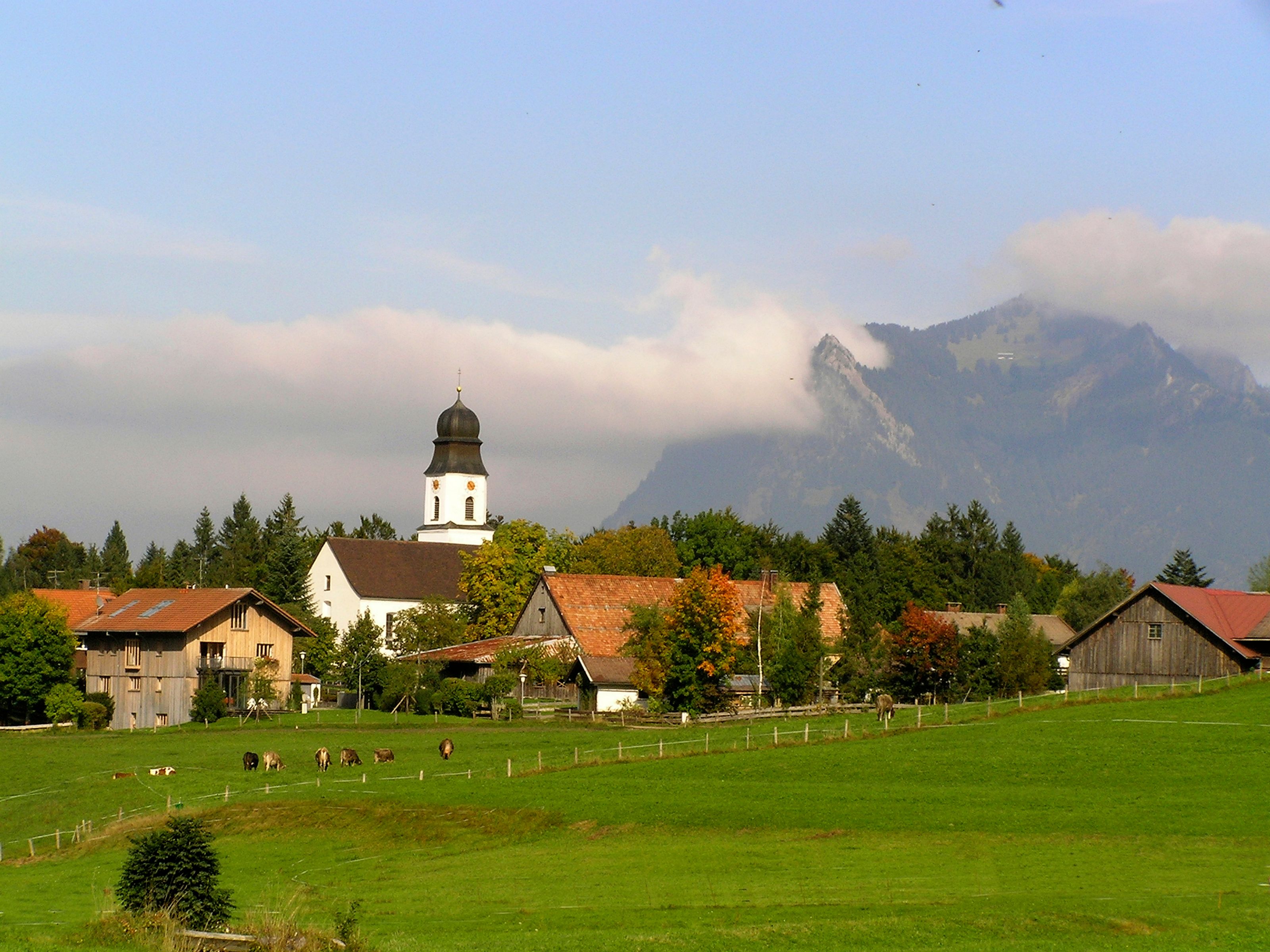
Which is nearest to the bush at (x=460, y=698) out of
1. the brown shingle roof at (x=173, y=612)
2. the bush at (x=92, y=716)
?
the brown shingle roof at (x=173, y=612)

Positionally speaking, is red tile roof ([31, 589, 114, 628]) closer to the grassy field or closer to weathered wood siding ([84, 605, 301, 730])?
weathered wood siding ([84, 605, 301, 730])

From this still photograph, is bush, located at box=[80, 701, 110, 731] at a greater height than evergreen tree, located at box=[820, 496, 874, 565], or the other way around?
evergreen tree, located at box=[820, 496, 874, 565]

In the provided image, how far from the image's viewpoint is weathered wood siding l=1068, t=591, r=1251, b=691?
69.1m

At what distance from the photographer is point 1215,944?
950 inches

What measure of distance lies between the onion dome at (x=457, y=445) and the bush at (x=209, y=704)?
59.9 m

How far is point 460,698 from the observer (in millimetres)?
78188

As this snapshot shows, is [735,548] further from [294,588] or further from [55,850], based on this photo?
[55,850]

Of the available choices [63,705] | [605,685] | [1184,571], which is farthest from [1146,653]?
[1184,571]

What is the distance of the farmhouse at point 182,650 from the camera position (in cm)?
8125

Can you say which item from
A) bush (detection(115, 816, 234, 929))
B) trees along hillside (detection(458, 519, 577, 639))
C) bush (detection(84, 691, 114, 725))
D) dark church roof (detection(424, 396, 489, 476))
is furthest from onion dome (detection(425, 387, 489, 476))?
bush (detection(115, 816, 234, 929))

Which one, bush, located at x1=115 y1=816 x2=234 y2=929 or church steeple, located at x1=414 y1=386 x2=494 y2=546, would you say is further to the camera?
church steeple, located at x1=414 y1=386 x2=494 y2=546

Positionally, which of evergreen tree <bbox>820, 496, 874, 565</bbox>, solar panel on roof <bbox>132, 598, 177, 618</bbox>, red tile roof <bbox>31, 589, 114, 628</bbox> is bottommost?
solar panel on roof <bbox>132, 598, 177, 618</bbox>

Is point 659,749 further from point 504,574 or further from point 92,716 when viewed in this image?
point 504,574

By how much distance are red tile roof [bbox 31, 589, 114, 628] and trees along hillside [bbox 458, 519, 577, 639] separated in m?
24.0
